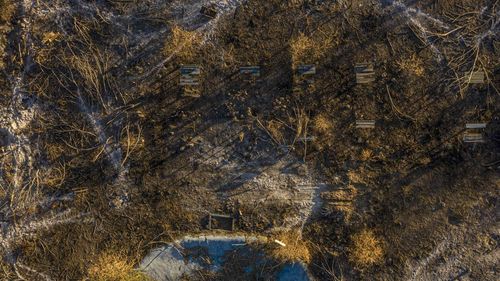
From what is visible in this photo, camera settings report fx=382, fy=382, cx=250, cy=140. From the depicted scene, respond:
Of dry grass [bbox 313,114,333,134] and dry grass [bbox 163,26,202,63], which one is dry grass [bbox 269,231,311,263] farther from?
dry grass [bbox 163,26,202,63]

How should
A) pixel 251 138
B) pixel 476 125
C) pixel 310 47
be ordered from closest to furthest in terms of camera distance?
pixel 476 125
pixel 310 47
pixel 251 138

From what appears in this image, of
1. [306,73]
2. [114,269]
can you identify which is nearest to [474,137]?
[306,73]

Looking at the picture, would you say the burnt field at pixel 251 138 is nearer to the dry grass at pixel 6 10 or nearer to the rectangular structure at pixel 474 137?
the dry grass at pixel 6 10

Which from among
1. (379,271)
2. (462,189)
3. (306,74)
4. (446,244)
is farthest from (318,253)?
(306,74)

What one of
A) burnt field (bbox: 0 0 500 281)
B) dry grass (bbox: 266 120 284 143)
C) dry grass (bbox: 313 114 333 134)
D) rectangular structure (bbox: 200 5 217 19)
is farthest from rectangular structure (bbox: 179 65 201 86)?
dry grass (bbox: 313 114 333 134)

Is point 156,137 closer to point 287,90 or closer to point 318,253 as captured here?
point 287,90

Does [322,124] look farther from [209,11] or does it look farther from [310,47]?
[209,11]
